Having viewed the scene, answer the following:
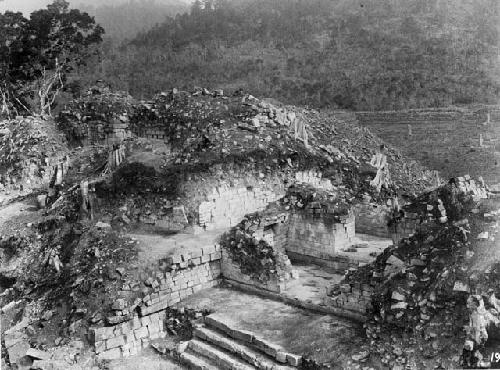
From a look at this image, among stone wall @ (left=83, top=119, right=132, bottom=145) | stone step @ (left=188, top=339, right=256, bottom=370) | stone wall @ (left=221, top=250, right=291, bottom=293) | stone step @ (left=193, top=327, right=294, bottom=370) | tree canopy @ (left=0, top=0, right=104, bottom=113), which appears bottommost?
stone step @ (left=188, top=339, right=256, bottom=370)

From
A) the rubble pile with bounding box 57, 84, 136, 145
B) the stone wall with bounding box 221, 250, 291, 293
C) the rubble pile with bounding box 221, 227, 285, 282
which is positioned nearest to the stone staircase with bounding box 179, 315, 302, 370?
the stone wall with bounding box 221, 250, 291, 293

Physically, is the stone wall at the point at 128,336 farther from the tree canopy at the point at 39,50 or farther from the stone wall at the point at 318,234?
the tree canopy at the point at 39,50

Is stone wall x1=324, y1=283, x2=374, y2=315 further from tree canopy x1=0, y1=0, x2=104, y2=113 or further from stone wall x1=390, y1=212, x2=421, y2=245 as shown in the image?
tree canopy x1=0, y1=0, x2=104, y2=113

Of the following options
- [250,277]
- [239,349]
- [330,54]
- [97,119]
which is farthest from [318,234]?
[330,54]

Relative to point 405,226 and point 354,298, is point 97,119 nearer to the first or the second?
point 405,226

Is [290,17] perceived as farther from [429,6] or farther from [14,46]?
[14,46]

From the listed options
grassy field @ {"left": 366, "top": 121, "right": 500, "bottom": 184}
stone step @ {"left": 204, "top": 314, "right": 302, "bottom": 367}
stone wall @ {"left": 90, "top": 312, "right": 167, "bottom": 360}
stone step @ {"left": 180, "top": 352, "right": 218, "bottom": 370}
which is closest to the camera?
stone step @ {"left": 204, "top": 314, "right": 302, "bottom": 367}

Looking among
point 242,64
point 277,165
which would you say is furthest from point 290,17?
point 277,165

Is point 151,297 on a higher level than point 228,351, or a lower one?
higher
